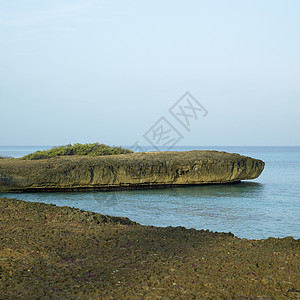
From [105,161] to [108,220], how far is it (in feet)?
36.5

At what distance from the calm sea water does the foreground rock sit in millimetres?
3283

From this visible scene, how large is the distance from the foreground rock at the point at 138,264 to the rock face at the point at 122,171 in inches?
405

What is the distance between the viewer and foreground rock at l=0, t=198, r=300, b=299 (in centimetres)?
388

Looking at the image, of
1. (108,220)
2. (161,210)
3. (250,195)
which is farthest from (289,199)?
(108,220)

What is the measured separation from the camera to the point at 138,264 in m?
4.79

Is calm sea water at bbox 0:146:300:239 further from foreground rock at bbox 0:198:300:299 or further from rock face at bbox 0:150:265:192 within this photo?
foreground rock at bbox 0:198:300:299

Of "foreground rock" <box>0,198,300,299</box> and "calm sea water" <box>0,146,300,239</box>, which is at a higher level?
"foreground rock" <box>0,198,300,299</box>

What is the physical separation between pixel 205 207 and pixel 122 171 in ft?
21.2

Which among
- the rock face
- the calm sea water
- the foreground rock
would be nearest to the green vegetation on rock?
the rock face

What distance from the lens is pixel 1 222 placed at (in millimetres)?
7336

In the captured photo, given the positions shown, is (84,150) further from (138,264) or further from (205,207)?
(138,264)

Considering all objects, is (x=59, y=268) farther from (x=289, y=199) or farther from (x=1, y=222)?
(x=289, y=199)

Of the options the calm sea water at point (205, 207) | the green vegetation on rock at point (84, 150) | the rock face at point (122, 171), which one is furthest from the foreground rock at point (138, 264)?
the green vegetation on rock at point (84, 150)

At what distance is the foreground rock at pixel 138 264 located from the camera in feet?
12.7
